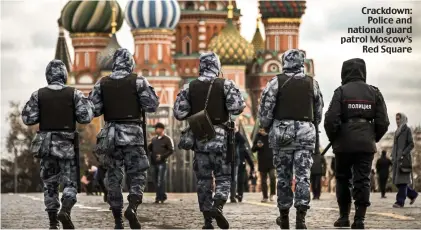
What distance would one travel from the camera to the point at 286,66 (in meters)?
19.0

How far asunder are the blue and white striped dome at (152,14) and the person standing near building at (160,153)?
75.6 m

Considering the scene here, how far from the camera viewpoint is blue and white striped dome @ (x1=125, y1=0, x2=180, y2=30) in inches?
4156

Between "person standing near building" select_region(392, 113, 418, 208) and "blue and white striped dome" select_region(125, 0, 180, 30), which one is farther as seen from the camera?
"blue and white striped dome" select_region(125, 0, 180, 30)

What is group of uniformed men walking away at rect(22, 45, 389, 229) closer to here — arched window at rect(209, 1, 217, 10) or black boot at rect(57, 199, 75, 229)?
black boot at rect(57, 199, 75, 229)

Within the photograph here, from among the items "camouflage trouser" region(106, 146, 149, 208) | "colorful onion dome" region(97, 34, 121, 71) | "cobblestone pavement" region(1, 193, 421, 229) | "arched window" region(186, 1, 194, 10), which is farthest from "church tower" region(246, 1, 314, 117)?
"camouflage trouser" region(106, 146, 149, 208)

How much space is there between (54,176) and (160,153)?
1031 centimetres

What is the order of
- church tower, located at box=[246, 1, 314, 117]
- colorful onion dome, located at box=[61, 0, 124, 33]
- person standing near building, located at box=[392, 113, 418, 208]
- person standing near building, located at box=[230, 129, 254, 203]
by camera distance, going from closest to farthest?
person standing near building, located at box=[392, 113, 418, 208] → person standing near building, located at box=[230, 129, 254, 203] → church tower, located at box=[246, 1, 314, 117] → colorful onion dome, located at box=[61, 0, 124, 33]

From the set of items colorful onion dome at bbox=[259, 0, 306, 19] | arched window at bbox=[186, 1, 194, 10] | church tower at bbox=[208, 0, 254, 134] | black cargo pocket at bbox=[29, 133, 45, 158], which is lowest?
black cargo pocket at bbox=[29, 133, 45, 158]

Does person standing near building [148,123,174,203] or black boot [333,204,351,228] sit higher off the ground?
person standing near building [148,123,174,203]

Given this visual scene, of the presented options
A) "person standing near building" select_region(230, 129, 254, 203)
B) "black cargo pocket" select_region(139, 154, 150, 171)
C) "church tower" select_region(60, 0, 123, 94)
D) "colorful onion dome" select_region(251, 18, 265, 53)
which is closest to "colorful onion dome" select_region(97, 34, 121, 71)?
"church tower" select_region(60, 0, 123, 94)

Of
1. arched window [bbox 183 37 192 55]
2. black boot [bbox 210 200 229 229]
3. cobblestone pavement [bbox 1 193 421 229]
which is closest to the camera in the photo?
black boot [bbox 210 200 229 229]

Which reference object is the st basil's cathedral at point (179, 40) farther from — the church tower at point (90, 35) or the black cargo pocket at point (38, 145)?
the black cargo pocket at point (38, 145)

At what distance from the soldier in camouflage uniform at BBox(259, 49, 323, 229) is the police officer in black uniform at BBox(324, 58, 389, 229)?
0.23 m

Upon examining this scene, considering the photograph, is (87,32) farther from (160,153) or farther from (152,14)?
(160,153)
